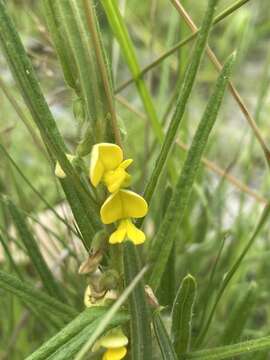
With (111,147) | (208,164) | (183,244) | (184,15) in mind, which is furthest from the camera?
(183,244)

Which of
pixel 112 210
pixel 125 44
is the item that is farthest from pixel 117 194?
pixel 125 44

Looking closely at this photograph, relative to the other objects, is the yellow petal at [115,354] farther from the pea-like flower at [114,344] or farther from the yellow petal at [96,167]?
the yellow petal at [96,167]

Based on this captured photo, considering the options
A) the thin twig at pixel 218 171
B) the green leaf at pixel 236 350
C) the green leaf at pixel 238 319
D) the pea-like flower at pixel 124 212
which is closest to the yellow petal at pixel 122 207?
the pea-like flower at pixel 124 212

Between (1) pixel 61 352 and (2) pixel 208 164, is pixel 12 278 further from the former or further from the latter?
(2) pixel 208 164

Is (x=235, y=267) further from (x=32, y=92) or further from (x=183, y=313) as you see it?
(x=32, y=92)

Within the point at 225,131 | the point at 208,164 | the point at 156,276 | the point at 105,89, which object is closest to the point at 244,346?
the point at 156,276

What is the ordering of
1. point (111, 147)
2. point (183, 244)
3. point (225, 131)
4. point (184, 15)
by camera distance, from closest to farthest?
point (111, 147) < point (184, 15) < point (183, 244) < point (225, 131)
